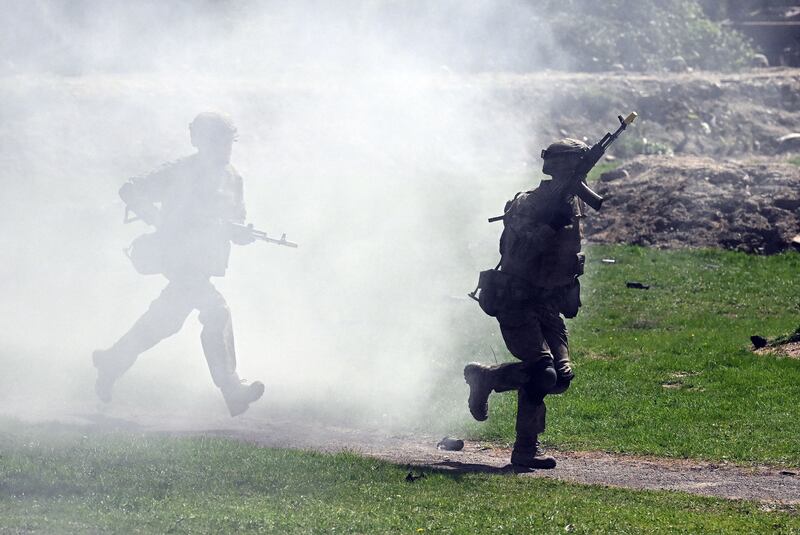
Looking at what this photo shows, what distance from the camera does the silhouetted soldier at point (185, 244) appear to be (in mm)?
13773

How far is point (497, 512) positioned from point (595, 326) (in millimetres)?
8903

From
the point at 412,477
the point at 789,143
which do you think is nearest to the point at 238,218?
the point at 412,477

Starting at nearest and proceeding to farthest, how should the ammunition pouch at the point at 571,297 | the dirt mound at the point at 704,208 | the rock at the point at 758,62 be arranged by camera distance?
the ammunition pouch at the point at 571,297 < the dirt mound at the point at 704,208 < the rock at the point at 758,62

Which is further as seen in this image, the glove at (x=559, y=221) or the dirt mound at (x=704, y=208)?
the dirt mound at (x=704, y=208)

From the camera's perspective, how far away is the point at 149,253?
1388 centimetres

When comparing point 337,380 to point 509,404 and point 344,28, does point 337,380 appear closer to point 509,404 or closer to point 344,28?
point 509,404

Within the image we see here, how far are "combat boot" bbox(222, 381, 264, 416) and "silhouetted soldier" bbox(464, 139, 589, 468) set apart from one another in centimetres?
259

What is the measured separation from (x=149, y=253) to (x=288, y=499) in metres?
4.80

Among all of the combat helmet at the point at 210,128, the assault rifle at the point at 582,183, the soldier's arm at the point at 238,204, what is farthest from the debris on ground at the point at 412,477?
the combat helmet at the point at 210,128

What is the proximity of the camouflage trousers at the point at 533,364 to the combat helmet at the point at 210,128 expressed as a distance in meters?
3.74

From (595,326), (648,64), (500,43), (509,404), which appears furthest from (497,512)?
(648,64)

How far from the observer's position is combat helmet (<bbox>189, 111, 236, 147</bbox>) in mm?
13797

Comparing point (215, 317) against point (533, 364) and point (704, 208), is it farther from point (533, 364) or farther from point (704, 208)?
point (704, 208)

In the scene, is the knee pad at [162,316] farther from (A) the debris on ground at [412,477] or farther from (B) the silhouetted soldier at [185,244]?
(A) the debris on ground at [412,477]
